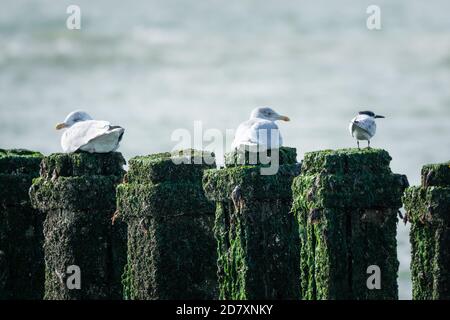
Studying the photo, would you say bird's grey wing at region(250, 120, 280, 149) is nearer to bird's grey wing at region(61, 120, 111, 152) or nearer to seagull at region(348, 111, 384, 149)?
seagull at region(348, 111, 384, 149)

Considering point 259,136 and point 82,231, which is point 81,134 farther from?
point 259,136

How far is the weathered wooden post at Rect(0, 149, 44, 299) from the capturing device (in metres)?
17.6

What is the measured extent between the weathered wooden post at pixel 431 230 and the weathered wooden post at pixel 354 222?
1.36 ft

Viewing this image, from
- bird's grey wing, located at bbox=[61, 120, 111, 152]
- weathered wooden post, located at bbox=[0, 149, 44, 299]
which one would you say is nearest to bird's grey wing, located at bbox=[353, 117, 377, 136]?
bird's grey wing, located at bbox=[61, 120, 111, 152]

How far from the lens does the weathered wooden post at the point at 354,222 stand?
14227mm

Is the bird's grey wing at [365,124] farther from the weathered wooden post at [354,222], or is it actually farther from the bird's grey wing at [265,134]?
the weathered wooden post at [354,222]

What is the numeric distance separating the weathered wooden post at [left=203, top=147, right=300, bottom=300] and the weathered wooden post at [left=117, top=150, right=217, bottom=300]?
64cm

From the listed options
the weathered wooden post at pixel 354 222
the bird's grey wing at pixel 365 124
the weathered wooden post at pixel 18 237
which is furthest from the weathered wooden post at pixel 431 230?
the weathered wooden post at pixel 18 237

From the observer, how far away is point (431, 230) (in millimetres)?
13742

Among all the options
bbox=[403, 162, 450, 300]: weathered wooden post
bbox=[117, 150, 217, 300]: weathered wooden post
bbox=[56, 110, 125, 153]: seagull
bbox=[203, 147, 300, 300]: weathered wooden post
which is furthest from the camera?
bbox=[56, 110, 125, 153]: seagull

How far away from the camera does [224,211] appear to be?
15.2 metres

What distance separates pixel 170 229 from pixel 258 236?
1.19 meters
